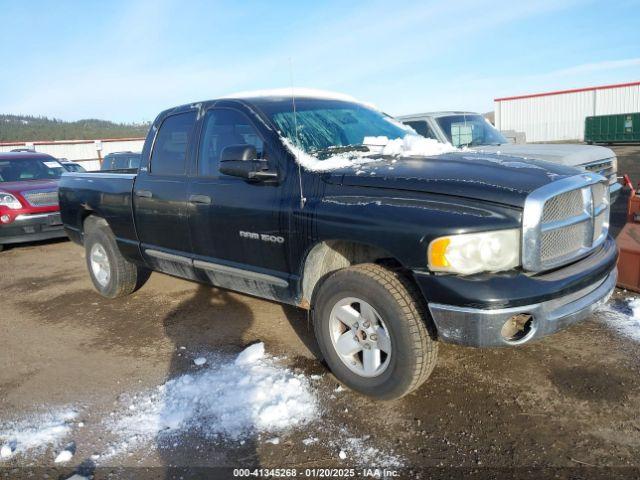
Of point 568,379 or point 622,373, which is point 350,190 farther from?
point 622,373

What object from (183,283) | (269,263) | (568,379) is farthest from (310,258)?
(183,283)

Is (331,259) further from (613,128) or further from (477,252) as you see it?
(613,128)

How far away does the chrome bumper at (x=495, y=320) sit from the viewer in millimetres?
2531

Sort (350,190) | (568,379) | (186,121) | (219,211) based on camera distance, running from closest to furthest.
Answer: (350,190) → (568,379) → (219,211) → (186,121)

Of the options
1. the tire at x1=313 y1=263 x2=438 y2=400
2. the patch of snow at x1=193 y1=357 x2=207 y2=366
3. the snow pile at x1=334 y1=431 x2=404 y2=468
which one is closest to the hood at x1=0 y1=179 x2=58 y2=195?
the patch of snow at x1=193 y1=357 x2=207 y2=366

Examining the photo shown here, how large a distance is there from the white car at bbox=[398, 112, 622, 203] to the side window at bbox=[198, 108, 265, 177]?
162 inches

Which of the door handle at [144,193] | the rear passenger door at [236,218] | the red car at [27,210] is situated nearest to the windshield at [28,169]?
the red car at [27,210]

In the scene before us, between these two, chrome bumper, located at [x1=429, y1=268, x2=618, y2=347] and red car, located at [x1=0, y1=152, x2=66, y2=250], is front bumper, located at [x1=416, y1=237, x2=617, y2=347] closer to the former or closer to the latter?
chrome bumper, located at [x1=429, y1=268, x2=618, y2=347]

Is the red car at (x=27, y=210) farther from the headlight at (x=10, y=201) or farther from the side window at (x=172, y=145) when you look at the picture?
the side window at (x=172, y=145)

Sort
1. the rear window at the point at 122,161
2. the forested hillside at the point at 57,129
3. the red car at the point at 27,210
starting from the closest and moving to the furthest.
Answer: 1. the red car at the point at 27,210
2. the rear window at the point at 122,161
3. the forested hillside at the point at 57,129

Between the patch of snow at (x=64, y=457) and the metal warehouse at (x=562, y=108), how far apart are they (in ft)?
117

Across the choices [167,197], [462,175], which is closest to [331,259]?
[462,175]

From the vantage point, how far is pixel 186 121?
431 centimetres

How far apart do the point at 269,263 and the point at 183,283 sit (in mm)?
2879
